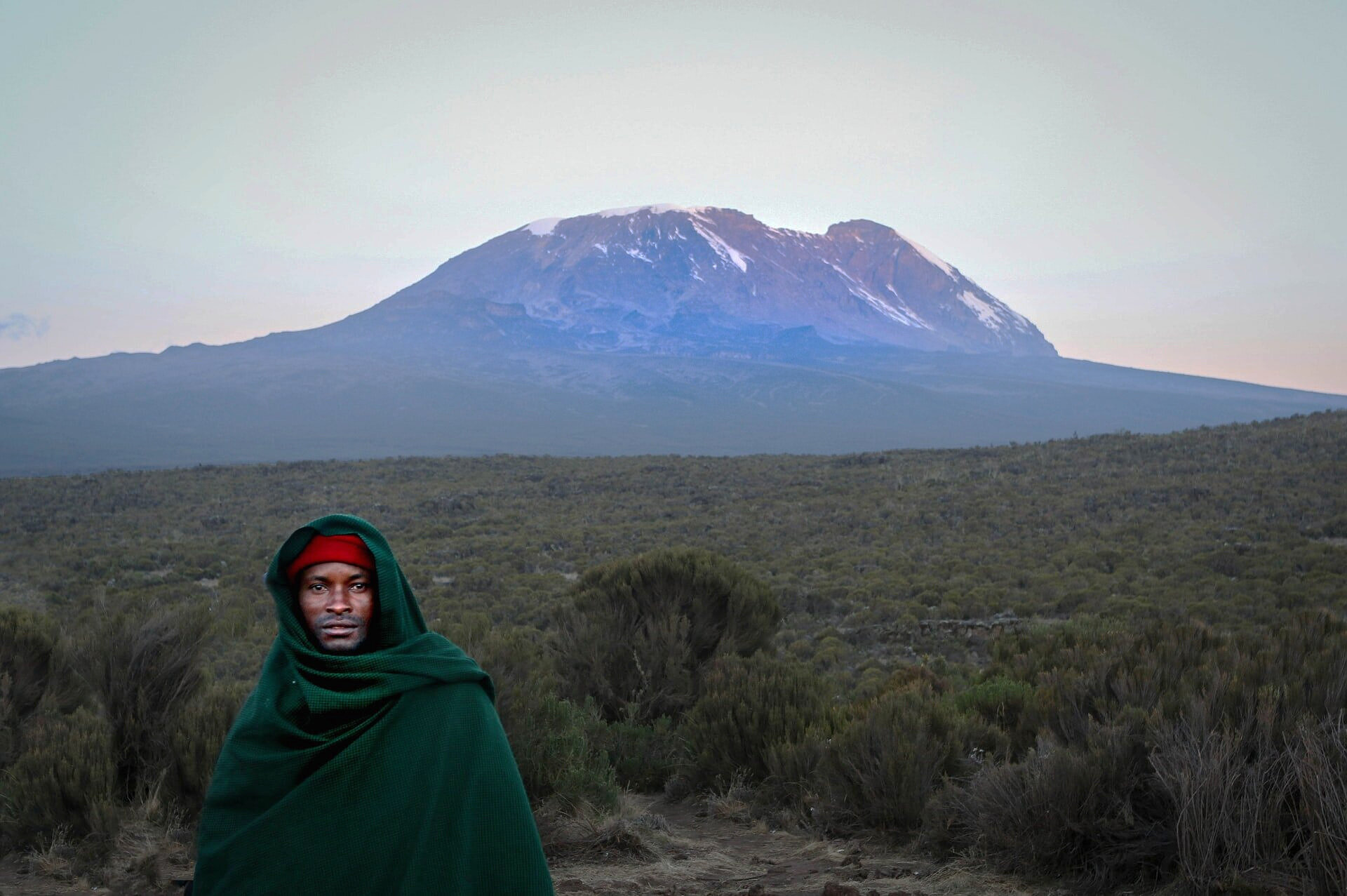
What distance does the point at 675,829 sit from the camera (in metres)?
5.61

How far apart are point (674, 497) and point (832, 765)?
73.2 feet

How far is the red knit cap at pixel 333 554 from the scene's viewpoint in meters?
2.64

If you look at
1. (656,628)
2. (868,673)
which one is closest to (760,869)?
(656,628)

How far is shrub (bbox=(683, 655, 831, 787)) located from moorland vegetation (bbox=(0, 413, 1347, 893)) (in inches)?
1.0

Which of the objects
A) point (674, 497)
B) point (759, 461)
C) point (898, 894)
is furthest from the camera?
point (759, 461)

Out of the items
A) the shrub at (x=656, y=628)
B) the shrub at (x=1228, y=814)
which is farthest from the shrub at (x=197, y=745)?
the shrub at (x=1228, y=814)

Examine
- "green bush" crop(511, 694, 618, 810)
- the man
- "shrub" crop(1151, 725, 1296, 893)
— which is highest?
the man

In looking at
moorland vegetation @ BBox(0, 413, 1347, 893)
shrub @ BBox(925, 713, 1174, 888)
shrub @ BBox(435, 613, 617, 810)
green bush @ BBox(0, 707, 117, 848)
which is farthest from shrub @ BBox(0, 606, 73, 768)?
shrub @ BBox(925, 713, 1174, 888)

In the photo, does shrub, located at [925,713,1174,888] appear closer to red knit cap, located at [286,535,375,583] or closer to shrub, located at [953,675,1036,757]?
shrub, located at [953,675,1036,757]

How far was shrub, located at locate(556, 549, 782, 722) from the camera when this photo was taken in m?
7.87

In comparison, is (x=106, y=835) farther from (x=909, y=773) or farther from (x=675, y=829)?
(x=909, y=773)

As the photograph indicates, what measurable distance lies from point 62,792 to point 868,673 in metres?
7.85

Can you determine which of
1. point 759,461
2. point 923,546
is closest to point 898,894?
point 923,546

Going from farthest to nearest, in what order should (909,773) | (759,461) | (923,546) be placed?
1. (759,461)
2. (923,546)
3. (909,773)
